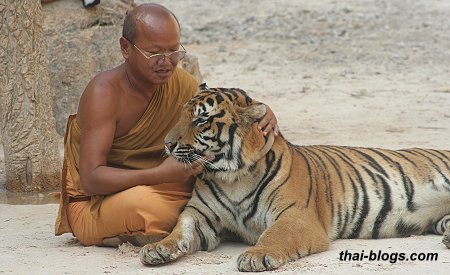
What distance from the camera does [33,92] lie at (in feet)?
21.6

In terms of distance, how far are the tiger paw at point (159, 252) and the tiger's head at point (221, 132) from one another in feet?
1.32

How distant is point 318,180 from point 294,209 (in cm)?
34

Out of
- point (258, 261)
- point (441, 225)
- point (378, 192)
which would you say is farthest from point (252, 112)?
point (441, 225)

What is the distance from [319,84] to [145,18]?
→ 6.16 m

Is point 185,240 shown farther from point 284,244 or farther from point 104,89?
point 104,89

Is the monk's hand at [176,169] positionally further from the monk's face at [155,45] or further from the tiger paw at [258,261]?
the tiger paw at [258,261]

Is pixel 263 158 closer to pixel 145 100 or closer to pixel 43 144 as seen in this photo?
pixel 145 100

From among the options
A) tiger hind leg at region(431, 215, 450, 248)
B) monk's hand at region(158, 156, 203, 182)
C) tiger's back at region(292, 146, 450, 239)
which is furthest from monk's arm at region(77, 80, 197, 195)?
tiger hind leg at region(431, 215, 450, 248)

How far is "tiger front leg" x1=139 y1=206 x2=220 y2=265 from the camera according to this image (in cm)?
442

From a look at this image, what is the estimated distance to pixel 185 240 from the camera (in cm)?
459

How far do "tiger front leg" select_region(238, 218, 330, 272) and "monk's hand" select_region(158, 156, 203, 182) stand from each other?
45cm

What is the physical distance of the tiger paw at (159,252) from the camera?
4.41m

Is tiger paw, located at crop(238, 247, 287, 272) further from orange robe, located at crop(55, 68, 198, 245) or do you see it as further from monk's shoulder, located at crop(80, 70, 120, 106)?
monk's shoulder, located at crop(80, 70, 120, 106)

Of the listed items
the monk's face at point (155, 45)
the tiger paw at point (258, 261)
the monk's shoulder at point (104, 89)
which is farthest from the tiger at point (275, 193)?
the monk's shoulder at point (104, 89)
